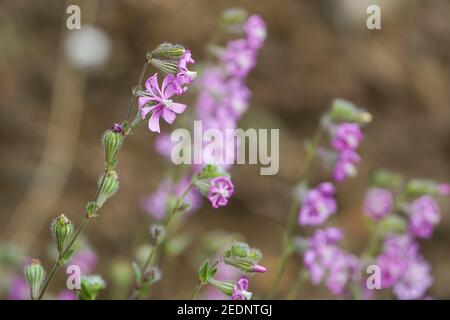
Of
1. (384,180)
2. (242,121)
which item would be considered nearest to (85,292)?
(384,180)

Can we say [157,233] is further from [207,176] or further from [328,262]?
[328,262]

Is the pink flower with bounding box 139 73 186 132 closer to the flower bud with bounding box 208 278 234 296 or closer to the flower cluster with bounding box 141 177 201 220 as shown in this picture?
the flower bud with bounding box 208 278 234 296

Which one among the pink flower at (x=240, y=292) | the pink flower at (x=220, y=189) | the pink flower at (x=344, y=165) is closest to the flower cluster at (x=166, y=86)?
the pink flower at (x=220, y=189)

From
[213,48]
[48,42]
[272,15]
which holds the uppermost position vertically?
[272,15]

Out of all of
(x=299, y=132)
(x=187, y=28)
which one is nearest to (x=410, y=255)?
(x=299, y=132)

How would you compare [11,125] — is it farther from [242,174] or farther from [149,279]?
[149,279]

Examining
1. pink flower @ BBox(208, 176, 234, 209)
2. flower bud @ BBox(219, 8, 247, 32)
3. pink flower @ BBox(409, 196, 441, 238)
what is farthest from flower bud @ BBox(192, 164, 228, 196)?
pink flower @ BBox(409, 196, 441, 238)
